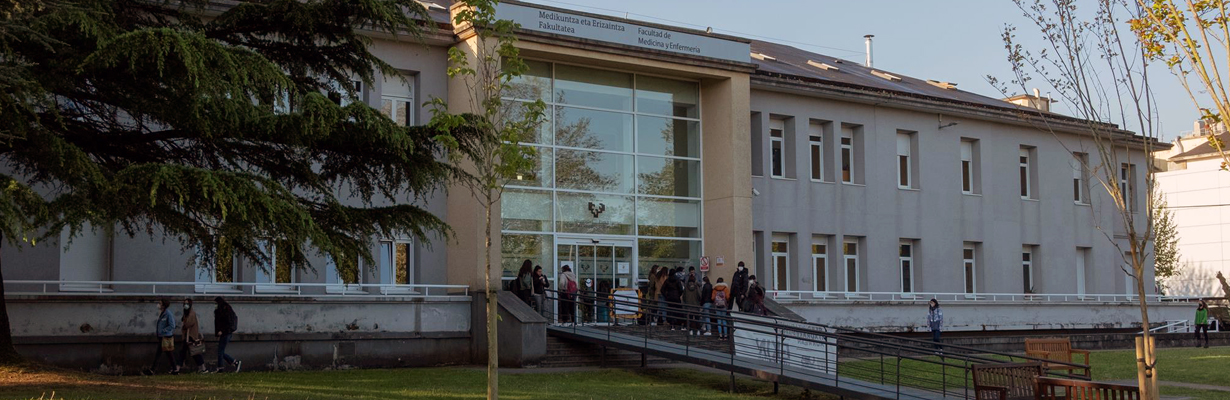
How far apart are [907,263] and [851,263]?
84.9 inches

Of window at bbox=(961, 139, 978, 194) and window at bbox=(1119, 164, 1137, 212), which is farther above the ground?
window at bbox=(961, 139, 978, 194)

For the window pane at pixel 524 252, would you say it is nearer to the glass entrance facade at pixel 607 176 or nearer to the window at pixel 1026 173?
the glass entrance facade at pixel 607 176

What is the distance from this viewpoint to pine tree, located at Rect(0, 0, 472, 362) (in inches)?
488

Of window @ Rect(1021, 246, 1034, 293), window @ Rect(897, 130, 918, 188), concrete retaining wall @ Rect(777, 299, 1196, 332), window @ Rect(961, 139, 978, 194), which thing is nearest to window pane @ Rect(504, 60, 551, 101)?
concrete retaining wall @ Rect(777, 299, 1196, 332)

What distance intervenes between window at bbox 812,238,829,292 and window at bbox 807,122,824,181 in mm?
1766

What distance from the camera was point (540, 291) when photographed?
79.3 ft

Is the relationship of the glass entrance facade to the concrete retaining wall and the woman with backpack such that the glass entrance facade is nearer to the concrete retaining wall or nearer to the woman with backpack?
the woman with backpack

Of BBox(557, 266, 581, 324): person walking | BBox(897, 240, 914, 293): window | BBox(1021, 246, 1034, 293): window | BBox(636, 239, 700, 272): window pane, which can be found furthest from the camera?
BBox(1021, 246, 1034, 293): window

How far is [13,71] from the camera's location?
11.7 metres

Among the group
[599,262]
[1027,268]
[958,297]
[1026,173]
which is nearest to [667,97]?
[599,262]

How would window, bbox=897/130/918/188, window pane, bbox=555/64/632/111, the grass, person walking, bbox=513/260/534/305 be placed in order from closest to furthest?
the grass
person walking, bbox=513/260/534/305
window pane, bbox=555/64/632/111
window, bbox=897/130/918/188

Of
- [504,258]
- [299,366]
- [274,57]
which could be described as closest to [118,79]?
[274,57]

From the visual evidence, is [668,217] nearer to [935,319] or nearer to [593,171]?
[593,171]

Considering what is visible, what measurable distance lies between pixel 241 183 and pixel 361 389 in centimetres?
473
